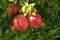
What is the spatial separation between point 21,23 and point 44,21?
1.08 feet

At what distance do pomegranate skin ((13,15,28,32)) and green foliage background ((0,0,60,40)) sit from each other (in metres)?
0.10

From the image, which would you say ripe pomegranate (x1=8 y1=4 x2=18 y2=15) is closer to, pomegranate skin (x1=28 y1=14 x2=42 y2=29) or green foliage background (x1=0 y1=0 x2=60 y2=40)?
green foliage background (x1=0 y1=0 x2=60 y2=40)

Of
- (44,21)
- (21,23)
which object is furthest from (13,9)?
(44,21)

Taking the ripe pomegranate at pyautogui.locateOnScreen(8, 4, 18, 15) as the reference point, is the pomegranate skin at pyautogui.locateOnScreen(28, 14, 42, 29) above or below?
below

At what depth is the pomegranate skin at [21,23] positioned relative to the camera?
148cm

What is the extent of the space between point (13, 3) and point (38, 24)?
258 millimetres

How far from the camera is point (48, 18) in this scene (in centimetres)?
181

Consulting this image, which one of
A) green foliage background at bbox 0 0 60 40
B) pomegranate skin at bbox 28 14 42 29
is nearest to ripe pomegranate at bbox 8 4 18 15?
green foliage background at bbox 0 0 60 40

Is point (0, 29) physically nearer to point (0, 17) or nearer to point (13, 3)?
point (0, 17)

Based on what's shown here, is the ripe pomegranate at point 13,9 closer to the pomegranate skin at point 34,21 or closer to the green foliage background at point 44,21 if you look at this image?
the green foliage background at point 44,21

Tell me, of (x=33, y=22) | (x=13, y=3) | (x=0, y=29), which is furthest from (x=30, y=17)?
(x=0, y=29)

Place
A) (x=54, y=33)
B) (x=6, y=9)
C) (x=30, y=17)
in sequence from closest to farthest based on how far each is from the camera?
(x=30, y=17)
(x=6, y=9)
(x=54, y=33)

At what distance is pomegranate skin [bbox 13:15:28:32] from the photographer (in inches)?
58.2

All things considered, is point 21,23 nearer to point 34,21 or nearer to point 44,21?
point 34,21
